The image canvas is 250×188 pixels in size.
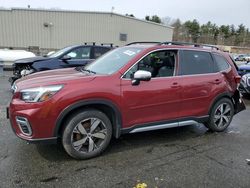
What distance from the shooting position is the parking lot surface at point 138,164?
3361 millimetres

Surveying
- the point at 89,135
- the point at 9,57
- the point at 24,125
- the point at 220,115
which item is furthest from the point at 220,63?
the point at 9,57

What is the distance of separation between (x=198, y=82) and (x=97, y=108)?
1992 millimetres

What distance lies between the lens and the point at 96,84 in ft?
12.5

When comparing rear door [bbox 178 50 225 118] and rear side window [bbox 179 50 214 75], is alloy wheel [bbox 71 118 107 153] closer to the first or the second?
rear door [bbox 178 50 225 118]

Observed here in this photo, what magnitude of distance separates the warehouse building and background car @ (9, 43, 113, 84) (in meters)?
14.8

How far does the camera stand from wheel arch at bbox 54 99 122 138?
11.8 ft

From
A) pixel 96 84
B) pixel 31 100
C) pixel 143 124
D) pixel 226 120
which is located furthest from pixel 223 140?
pixel 31 100

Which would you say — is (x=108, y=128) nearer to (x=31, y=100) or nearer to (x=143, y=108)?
(x=143, y=108)

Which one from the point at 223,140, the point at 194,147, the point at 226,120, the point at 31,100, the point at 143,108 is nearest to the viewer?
the point at 31,100

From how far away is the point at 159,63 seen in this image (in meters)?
4.57

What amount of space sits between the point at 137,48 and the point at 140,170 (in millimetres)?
2104

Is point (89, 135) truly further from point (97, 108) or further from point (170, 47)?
point (170, 47)

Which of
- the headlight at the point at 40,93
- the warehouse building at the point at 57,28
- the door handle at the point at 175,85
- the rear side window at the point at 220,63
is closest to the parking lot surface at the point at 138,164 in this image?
the headlight at the point at 40,93

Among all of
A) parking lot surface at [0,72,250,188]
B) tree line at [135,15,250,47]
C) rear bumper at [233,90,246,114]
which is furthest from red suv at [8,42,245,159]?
tree line at [135,15,250,47]
